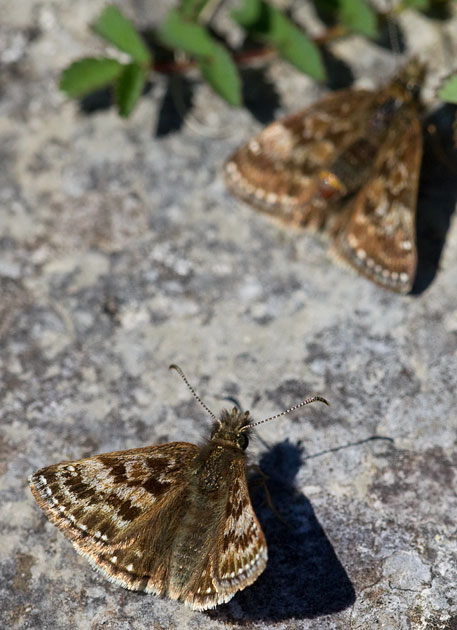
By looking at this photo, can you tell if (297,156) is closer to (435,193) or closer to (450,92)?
(435,193)

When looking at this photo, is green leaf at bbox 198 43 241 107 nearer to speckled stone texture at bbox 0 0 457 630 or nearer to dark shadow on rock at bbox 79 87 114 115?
speckled stone texture at bbox 0 0 457 630

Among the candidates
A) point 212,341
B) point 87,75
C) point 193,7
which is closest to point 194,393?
point 212,341

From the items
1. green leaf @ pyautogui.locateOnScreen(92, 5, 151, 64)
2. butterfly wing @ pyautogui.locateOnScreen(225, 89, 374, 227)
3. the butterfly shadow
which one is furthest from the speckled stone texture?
green leaf @ pyautogui.locateOnScreen(92, 5, 151, 64)

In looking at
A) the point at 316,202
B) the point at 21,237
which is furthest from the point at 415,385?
the point at 21,237

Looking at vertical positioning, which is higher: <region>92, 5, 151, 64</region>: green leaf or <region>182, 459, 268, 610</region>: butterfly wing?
<region>92, 5, 151, 64</region>: green leaf

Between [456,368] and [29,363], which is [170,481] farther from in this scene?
[456,368]

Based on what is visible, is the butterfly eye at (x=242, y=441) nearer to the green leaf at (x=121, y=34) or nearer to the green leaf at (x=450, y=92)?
the green leaf at (x=450, y=92)
